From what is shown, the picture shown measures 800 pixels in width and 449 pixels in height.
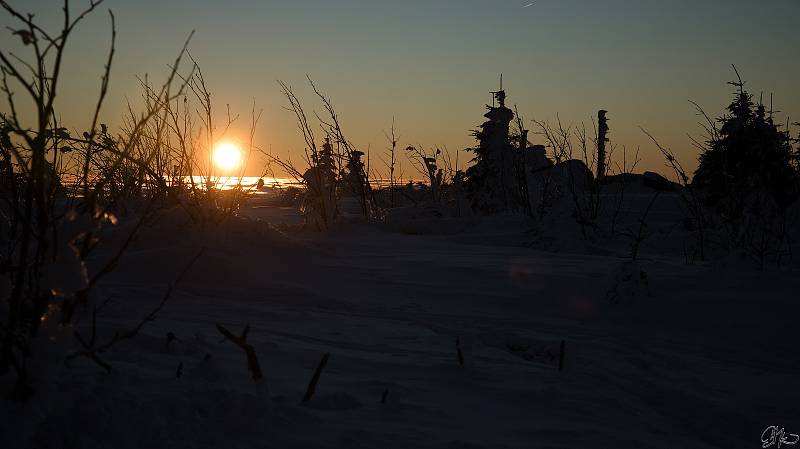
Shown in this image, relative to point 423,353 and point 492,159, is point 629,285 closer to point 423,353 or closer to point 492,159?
point 423,353

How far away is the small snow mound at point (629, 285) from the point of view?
385 cm

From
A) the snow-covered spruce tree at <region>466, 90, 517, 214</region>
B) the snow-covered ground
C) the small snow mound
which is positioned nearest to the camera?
the snow-covered ground

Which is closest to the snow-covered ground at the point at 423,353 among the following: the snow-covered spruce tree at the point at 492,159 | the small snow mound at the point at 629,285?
the small snow mound at the point at 629,285

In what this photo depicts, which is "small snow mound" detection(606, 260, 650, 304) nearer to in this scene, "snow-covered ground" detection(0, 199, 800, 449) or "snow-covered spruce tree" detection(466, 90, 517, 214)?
"snow-covered ground" detection(0, 199, 800, 449)

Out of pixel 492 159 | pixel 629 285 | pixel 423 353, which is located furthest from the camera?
pixel 492 159

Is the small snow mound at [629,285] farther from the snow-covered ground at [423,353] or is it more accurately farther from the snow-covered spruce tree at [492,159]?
the snow-covered spruce tree at [492,159]

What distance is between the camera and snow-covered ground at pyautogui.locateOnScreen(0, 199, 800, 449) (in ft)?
5.37

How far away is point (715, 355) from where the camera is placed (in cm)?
311

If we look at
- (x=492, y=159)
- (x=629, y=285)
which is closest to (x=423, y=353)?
(x=629, y=285)

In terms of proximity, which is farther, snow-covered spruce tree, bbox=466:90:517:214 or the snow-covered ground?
snow-covered spruce tree, bbox=466:90:517:214

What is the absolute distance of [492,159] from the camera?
20969mm

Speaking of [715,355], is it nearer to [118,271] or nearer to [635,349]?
[635,349]

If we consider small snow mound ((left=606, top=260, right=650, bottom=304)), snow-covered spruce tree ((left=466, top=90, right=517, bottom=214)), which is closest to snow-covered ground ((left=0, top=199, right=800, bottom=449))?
small snow mound ((left=606, top=260, right=650, bottom=304))

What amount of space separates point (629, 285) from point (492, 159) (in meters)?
17.4
